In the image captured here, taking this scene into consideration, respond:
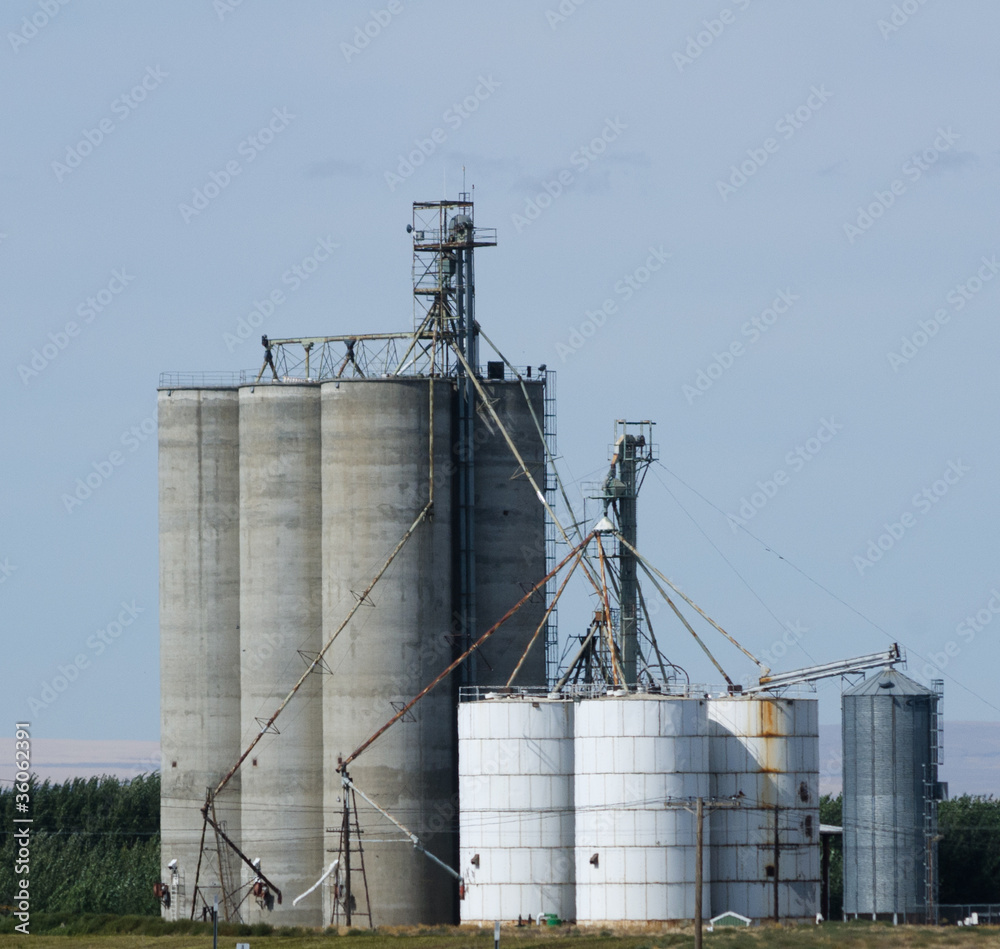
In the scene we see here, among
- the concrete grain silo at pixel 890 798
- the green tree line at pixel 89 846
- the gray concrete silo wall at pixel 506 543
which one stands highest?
the gray concrete silo wall at pixel 506 543

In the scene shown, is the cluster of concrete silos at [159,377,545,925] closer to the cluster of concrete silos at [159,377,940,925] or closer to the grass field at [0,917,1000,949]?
the cluster of concrete silos at [159,377,940,925]

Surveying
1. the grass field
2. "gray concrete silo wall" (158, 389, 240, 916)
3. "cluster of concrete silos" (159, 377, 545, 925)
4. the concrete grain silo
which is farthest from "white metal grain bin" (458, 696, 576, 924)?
"gray concrete silo wall" (158, 389, 240, 916)

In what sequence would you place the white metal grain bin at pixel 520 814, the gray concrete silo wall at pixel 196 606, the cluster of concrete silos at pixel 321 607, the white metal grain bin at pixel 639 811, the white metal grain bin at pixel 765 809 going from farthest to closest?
the gray concrete silo wall at pixel 196 606 → the cluster of concrete silos at pixel 321 607 → the white metal grain bin at pixel 520 814 → the white metal grain bin at pixel 765 809 → the white metal grain bin at pixel 639 811

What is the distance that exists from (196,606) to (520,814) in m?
21.5

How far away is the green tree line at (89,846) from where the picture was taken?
98250mm

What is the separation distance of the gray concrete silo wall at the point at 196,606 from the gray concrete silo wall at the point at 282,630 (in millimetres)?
Result: 2439

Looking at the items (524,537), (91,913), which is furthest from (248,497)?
(91,913)

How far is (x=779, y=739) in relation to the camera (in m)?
78.0

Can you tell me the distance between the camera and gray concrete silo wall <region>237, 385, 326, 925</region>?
86.4 meters

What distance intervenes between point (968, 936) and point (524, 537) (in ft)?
90.1

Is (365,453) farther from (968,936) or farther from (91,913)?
(968,936)

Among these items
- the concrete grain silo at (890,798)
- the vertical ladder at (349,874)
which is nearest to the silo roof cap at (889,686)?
the concrete grain silo at (890,798)

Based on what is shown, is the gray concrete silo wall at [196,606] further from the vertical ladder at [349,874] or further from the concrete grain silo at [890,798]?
the concrete grain silo at [890,798]

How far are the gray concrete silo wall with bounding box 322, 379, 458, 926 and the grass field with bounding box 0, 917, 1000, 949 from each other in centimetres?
480
